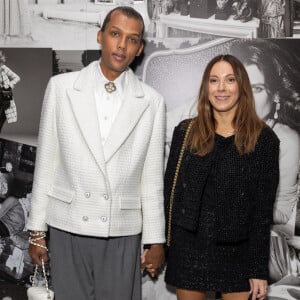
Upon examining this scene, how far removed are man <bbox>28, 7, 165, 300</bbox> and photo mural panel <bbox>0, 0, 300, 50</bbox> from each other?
0.38 m

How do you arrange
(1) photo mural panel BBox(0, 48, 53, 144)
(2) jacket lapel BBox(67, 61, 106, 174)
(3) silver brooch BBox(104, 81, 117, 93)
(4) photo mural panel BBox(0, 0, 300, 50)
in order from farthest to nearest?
(1) photo mural panel BBox(0, 48, 53, 144), (4) photo mural panel BBox(0, 0, 300, 50), (3) silver brooch BBox(104, 81, 117, 93), (2) jacket lapel BBox(67, 61, 106, 174)

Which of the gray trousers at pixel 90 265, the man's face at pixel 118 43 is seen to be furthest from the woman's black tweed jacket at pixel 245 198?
the man's face at pixel 118 43

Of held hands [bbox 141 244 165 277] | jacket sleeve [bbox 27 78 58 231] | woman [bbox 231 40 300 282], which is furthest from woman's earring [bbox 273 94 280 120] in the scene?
jacket sleeve [bbox 27 78 58 231]

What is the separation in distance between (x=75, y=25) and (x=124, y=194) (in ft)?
3.32

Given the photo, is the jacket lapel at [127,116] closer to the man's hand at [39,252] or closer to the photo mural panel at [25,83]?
the man's hand at [39,252]

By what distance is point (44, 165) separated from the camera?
223cm

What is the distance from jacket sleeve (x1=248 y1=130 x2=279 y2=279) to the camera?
2.16 metres

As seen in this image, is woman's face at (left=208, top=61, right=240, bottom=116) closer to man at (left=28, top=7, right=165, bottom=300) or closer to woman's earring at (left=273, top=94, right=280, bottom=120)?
man at (left=28, top=7, right=165, bottom=300)

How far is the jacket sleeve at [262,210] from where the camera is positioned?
216 cm

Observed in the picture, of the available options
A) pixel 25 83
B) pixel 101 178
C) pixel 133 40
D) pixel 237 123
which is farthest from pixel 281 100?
pixel 25 83

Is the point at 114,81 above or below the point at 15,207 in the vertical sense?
above

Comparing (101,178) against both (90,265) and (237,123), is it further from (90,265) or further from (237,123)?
(237,123)

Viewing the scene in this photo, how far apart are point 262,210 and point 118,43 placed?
95 cm

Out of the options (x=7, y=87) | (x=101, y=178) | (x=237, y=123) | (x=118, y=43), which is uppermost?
(x=118, y=43)
